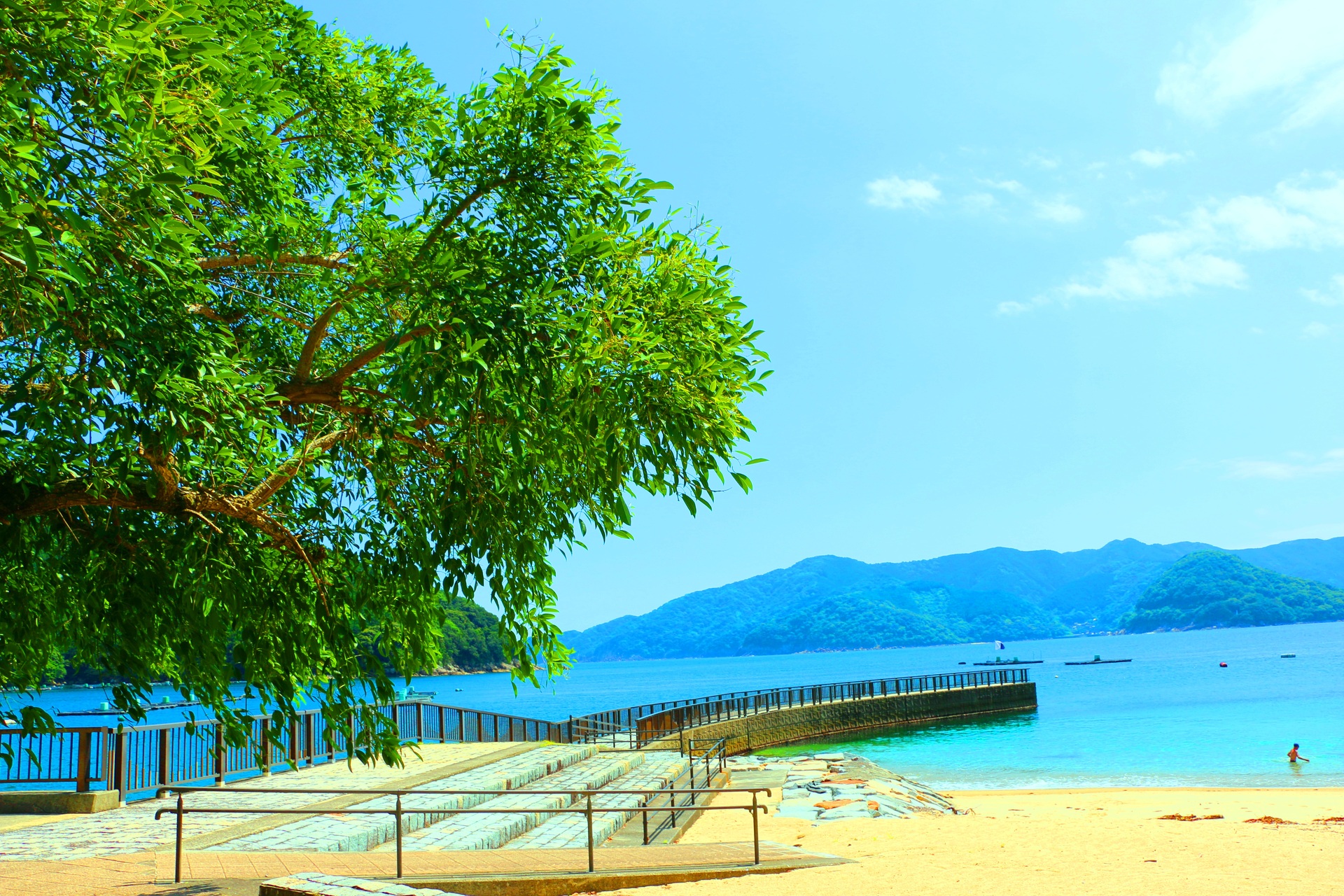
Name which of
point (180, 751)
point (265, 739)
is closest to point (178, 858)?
point (180, 751)

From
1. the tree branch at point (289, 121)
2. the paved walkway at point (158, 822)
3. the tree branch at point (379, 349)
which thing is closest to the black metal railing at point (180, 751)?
the paved walkway at point (158, 822)

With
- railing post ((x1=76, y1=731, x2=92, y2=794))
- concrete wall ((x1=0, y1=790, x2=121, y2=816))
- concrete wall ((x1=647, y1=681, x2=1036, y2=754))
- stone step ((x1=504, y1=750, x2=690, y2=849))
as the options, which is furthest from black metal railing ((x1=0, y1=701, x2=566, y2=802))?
concrete wall ((x1=647, y1=681, x2=1036, y2=754))

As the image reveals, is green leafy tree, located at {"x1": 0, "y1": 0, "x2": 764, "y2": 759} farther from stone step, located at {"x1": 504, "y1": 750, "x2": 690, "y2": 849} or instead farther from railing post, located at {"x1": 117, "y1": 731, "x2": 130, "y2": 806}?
railing post, located at {"x1": 117, "y1": 731, "x2": 130, "y2": 806}

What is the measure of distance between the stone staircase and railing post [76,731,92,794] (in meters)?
4.15

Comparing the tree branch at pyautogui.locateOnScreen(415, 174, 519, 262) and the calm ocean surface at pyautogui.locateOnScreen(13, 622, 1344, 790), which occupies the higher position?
the tree branch at pyautogui.locateOnScreen(415, 174, 519, 262)

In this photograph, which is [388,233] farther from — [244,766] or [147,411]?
[244,766]

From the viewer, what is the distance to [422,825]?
1289 centimetres

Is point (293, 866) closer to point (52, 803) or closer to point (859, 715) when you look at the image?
point (52, 803)

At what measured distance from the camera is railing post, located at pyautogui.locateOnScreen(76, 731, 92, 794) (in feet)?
47.2

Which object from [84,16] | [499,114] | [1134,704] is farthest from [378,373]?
[1134,704]

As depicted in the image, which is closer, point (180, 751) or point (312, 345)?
point (312, 345)

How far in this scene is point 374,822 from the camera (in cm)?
1240

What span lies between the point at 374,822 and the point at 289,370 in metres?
7.50

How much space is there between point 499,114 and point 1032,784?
119ft
